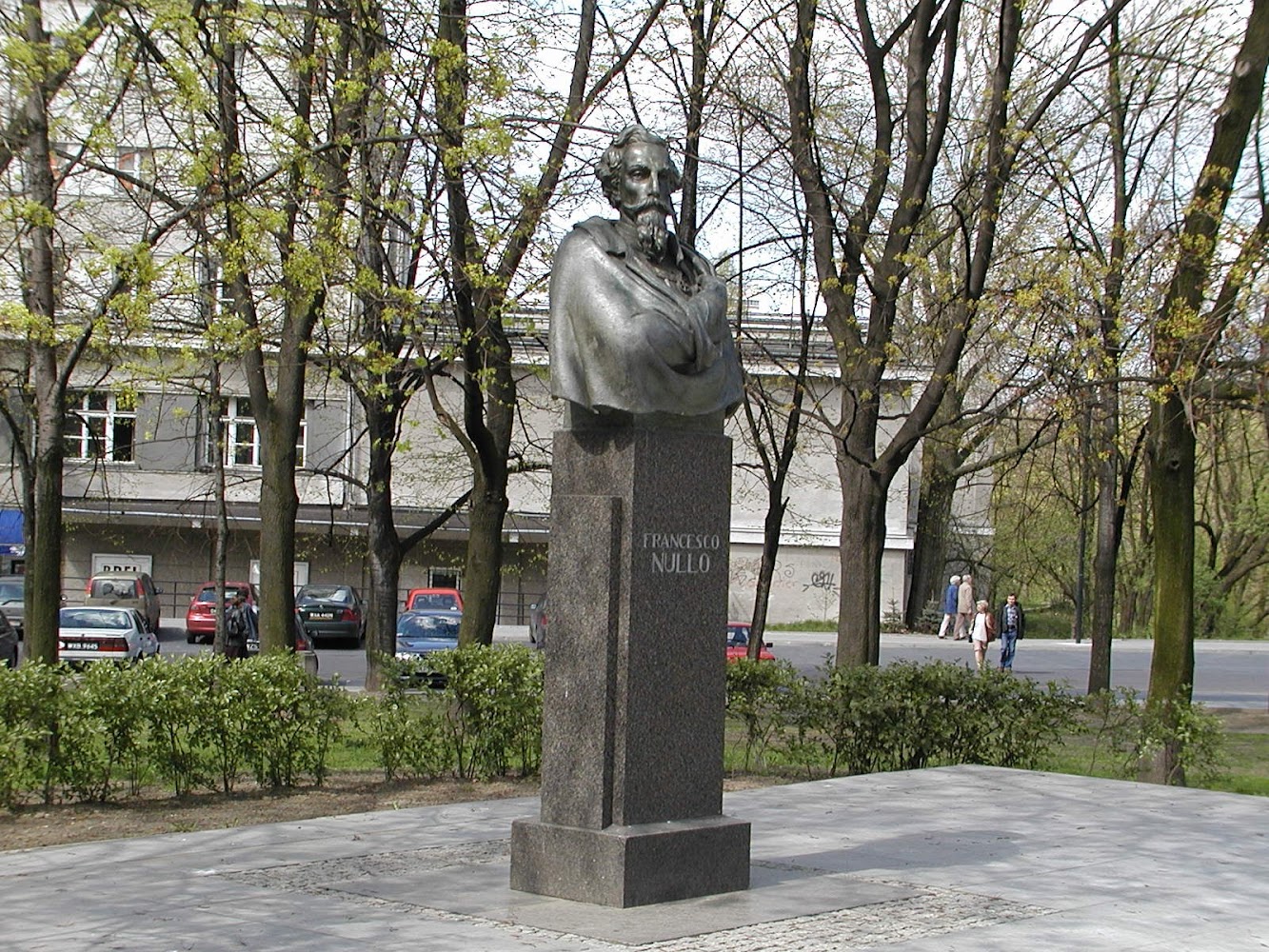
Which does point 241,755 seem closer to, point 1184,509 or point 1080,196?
point 1184,509

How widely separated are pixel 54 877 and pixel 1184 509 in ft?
33.1

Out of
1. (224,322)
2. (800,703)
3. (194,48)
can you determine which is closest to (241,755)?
(224,322)

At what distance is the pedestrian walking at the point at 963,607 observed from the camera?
43000mm

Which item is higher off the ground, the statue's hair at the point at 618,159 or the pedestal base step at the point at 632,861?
the statue's hair at the point at 618,159

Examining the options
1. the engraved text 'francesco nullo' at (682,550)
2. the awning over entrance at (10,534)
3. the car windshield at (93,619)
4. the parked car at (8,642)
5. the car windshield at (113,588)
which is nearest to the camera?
the engraved text 'francesco nullo' at (682,550)

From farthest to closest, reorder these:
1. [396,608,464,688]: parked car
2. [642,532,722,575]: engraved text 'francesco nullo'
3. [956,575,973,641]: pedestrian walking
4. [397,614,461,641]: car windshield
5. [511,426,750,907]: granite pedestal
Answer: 1. [956,575,973,641]: pedestrian walking
2. [397,614,461,641]: car windshield
3. [396,608,464,688]: parked car
4. [642,532,722,575]: engraved text 'francesco nullo'
5. [511,426,750,907]: granite pedestal

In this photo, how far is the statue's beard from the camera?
841 cm

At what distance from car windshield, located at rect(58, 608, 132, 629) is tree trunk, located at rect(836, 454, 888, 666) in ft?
60.4

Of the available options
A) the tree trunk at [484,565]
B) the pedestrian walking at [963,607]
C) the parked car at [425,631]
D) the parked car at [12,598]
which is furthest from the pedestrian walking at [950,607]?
the tree trunk at [484,565]

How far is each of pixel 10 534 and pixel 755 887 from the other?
4012 centimetres

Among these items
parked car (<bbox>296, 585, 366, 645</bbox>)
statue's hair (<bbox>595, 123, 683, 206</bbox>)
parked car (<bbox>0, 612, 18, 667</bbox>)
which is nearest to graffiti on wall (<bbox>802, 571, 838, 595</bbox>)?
parked car (<bbox>296, 585, 366, 645</bbox>)

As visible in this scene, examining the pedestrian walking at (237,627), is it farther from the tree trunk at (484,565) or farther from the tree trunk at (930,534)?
the tree trunk at (930,534)

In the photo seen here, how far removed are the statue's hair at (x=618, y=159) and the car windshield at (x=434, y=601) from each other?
30.7 m

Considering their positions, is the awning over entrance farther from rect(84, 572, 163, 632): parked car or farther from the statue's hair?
the statue's hair
